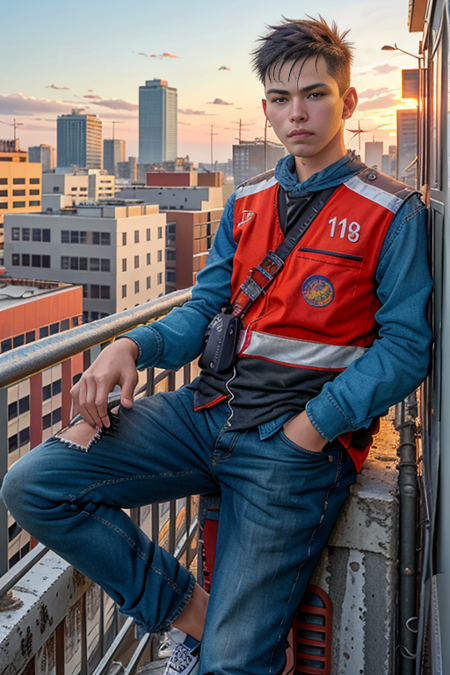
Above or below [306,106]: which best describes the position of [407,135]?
above

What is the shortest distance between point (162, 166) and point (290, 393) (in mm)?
100741

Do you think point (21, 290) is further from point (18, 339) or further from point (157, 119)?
point (157, 119)

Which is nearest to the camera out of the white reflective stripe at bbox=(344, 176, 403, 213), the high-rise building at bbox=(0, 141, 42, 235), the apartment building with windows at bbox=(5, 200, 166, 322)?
the white reflective stripe at bbox=(344, 176, 403, 213)

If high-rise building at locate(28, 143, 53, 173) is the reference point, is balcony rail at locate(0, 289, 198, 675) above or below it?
below

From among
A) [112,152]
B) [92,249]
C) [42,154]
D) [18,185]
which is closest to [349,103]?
[92,249]

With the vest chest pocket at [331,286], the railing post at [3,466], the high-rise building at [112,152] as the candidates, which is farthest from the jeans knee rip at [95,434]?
the high-rise building at [112,152]

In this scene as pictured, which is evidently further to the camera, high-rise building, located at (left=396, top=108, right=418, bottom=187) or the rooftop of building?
the rooftop of building

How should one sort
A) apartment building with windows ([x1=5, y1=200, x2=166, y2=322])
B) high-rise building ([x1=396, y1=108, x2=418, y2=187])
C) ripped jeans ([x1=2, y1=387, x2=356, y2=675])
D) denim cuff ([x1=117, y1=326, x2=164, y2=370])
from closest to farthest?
ripped jeans ([x1=2, y1=387, x2=356, y2=675]) < denim cuff ([x1=117, y1=326, x2=164, y2=370]) < high-rise building ([x1=396, y1=108, x2=418, y2=187]) < apartment building with windows ([x1=5, y1=200, x2=166, y2=322])

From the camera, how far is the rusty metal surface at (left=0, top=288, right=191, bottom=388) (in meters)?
1.47

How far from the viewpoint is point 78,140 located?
18088 centimetres

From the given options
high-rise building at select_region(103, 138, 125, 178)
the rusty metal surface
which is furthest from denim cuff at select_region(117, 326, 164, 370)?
high-rise building at select_region(103, 138, 125, 178)

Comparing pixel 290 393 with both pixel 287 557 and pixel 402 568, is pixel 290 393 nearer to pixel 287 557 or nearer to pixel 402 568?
pixel 287 557

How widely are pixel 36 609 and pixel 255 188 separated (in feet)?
4.01

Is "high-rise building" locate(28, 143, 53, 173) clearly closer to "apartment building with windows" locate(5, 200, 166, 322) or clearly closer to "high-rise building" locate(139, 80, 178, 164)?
"high-rise building" locate(139, 80, 178, 164)
